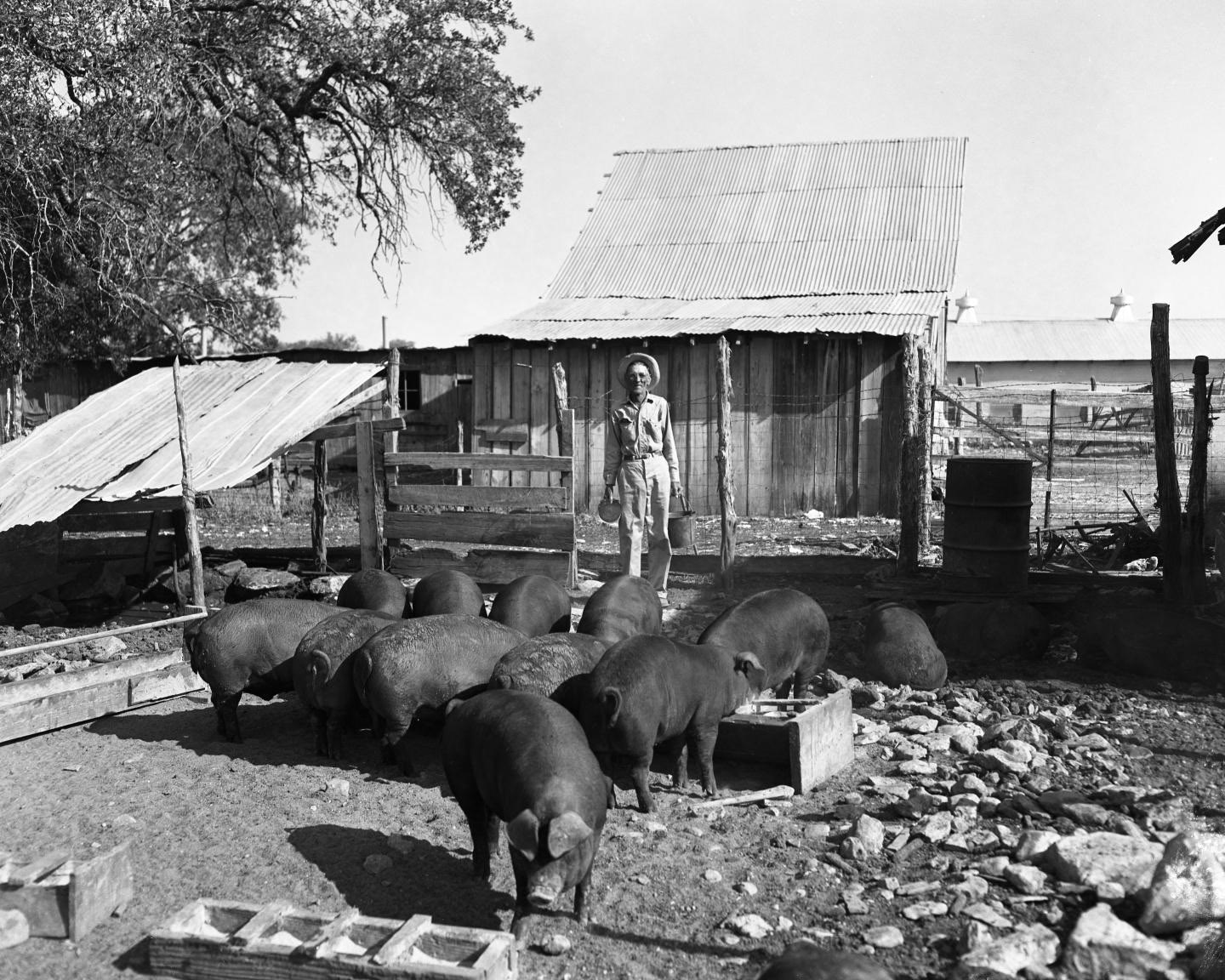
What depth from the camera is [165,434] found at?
10.2 m

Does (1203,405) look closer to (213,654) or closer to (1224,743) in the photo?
(1224,743)

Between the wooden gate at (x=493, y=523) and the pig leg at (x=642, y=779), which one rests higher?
the wooden gate at (x=493, y=523)

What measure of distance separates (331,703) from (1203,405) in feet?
23.5

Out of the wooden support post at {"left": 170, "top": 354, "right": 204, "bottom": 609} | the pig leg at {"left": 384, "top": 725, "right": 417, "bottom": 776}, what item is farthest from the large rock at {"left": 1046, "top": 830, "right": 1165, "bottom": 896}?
the wooden support post at {"left": 170, "top": 354, "right": 204, "bottom": 609}

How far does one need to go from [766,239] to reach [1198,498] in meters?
13.1

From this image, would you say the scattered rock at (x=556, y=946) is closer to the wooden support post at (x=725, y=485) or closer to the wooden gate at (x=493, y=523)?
the wooden gate at (x=493, y=523)

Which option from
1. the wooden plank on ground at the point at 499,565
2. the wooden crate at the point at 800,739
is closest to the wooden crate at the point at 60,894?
the wooden crate at the point at 800,739

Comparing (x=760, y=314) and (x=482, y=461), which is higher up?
(x=760, y=314)

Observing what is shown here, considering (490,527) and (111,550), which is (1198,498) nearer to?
(490,527)

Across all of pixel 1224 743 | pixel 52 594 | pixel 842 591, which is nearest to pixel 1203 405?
pixel 842 591

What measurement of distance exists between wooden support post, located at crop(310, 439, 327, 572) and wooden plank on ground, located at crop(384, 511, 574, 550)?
1.03m

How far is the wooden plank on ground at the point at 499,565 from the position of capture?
33.8ft

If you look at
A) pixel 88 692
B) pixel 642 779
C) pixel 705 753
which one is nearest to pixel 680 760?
pixel 705 753

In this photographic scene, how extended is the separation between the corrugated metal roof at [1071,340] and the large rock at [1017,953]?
127 ft
